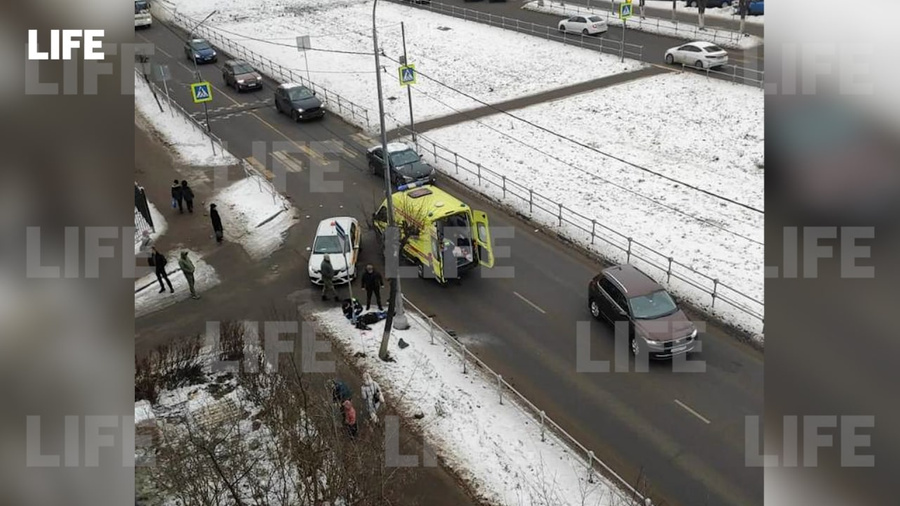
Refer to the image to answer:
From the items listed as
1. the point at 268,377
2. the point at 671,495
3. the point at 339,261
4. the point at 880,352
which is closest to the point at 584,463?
the point at 671,495

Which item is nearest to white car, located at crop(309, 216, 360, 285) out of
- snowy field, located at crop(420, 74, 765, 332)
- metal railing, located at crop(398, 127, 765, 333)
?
metal railing, located at crop(398, 127, 765, 333)

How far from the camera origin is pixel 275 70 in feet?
140

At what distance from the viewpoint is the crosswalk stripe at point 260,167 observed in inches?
1108

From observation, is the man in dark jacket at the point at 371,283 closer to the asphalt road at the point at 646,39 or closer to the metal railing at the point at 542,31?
the asphalt road at the point at 646,39

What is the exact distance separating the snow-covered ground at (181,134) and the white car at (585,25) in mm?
24975

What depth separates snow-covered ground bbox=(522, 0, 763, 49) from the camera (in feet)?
138

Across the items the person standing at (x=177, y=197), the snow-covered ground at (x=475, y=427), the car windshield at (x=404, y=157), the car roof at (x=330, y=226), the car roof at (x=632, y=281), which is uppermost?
the car windshield at (x=404, y=157)

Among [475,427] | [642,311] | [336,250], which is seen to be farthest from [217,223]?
[642,311]

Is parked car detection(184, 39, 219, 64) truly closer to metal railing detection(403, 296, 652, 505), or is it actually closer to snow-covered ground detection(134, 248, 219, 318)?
snow-covered ground detection(134, 248, 219, 318)

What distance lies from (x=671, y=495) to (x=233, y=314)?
40.3 feet

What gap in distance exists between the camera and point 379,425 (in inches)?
539

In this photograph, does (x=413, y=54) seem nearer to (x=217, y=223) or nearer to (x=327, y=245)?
→ (x=217, y=223)

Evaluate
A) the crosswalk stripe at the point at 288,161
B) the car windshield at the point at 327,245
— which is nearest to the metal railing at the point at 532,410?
the car windshield at the point at 327,245

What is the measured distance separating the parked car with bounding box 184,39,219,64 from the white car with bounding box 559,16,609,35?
74.7 ft
